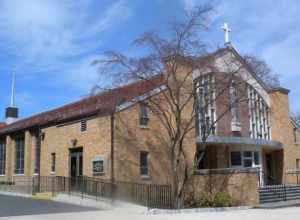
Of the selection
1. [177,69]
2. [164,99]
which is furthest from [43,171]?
[177,69]

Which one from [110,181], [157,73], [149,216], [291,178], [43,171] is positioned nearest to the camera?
[149,216]

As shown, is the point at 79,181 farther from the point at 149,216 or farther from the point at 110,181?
the point at 149,216

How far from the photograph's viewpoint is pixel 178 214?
1934 centimetres

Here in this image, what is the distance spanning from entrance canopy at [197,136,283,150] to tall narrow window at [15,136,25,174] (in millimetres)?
13627

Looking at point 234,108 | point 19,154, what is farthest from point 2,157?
point 234,108

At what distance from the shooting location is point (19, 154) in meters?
35.1

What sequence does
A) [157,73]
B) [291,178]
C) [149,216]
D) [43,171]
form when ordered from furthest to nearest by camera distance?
[291,178] → [43,171] → [157,73] → [149,216]

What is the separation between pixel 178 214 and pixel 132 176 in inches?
247

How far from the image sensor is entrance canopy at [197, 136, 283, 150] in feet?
94.2

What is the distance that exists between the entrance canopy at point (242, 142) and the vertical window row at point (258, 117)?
3.25ft

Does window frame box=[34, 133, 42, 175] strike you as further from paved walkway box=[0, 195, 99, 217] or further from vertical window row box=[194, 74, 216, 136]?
vertical window row box=[194, 74, 216, 136]

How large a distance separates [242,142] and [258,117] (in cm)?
402

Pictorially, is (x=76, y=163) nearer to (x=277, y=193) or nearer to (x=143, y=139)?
(x=143, y=139)

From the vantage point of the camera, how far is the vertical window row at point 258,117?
32438 millimetres
